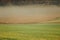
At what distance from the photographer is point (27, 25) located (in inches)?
51.4

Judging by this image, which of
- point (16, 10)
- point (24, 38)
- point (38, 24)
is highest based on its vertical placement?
point (16, 10)

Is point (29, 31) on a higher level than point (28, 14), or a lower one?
lower

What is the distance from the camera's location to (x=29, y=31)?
130 centimetres

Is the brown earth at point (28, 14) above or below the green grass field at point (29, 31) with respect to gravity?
above

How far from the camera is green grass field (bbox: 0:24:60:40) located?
1278 mm

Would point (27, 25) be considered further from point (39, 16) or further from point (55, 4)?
point (55, 4)

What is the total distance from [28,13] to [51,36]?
0.27 metres

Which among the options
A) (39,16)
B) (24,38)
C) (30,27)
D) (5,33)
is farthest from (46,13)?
(5,33)

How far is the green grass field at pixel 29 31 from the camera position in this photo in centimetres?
128

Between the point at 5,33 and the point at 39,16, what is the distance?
0.32m

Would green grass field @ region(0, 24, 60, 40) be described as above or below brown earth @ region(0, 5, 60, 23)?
below

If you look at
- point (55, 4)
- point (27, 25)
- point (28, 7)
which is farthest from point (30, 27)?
point (55, 4)

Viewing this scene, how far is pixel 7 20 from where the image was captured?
132cm

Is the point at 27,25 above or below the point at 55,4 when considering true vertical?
below
